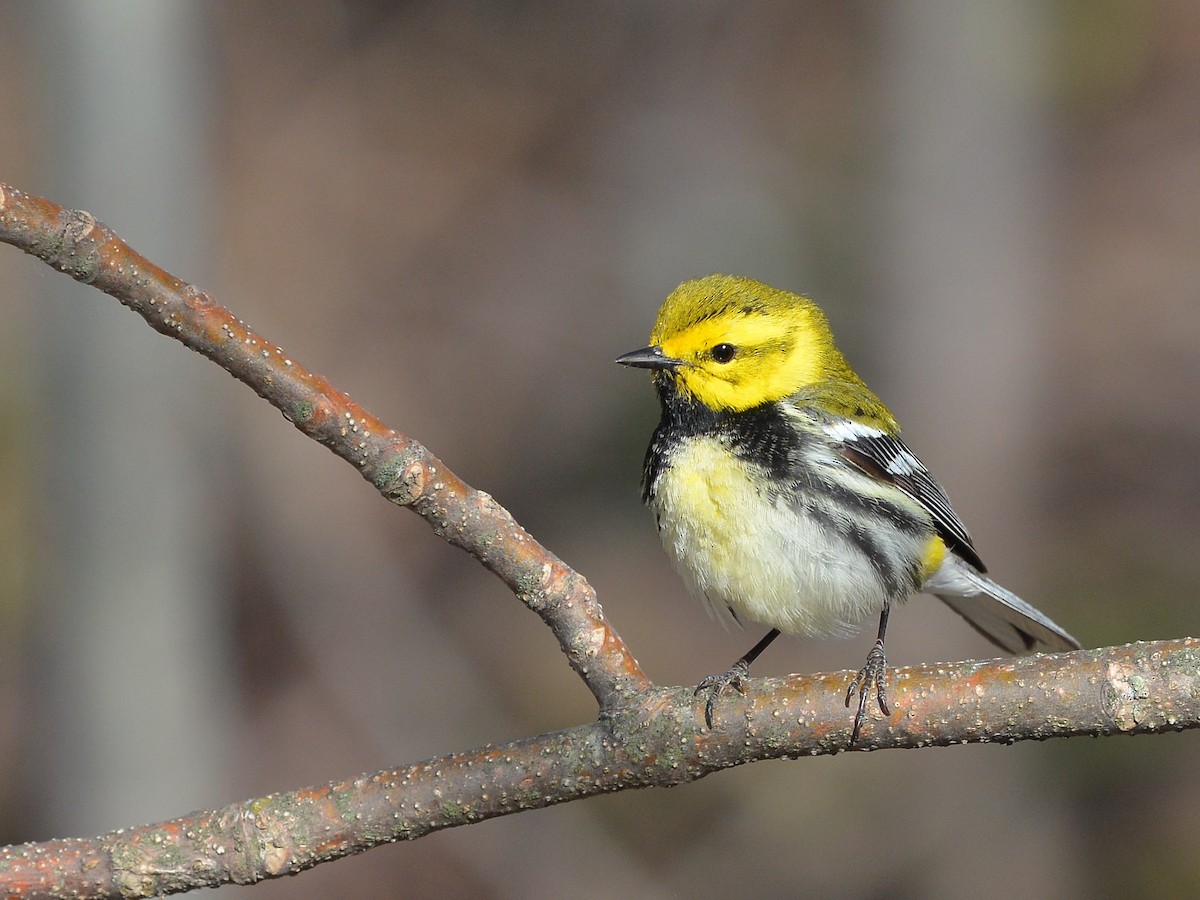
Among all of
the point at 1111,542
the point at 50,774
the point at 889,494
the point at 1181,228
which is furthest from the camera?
the point at 1181,228

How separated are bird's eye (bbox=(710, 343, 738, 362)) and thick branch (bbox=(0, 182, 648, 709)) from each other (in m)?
1.29

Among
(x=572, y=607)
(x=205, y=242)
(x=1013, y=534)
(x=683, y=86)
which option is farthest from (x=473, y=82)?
(x=572, y=607)

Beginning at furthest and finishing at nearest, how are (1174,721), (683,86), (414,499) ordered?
1. (683,86)
2. (414,499)
3. (1174,721)

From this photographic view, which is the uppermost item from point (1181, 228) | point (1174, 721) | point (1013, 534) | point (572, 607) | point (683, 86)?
point (683, 86)

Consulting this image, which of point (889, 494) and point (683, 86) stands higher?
point (683, 86)

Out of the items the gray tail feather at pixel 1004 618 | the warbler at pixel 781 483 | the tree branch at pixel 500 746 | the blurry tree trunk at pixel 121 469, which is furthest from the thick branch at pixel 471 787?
the blurry tree trunk at pixel 121 469

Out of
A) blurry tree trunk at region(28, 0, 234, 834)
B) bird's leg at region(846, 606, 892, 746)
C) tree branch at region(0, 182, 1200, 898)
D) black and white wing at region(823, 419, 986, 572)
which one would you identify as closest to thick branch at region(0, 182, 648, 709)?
tree branch at region(0, 182, 1200, 898)

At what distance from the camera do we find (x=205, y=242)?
707cm

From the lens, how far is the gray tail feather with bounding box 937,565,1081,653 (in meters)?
3.95

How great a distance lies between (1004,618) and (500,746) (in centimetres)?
219

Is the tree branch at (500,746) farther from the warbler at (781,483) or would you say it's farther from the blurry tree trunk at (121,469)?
the blurry tree trunk at (121,469)

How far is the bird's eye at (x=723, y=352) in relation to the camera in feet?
12.0

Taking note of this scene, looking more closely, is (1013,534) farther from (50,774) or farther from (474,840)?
(50,774)

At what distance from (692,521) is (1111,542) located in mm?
6614
